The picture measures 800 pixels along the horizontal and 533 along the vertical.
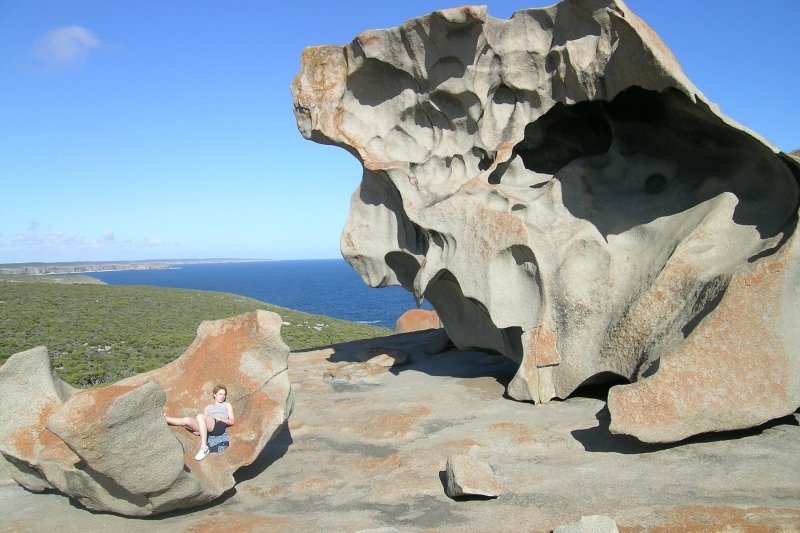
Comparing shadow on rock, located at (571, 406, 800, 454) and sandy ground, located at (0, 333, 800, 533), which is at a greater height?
shadow on rock, located at (571, 406, 800, 454)

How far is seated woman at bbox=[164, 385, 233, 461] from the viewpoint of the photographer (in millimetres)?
6312

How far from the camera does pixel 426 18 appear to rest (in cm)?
904

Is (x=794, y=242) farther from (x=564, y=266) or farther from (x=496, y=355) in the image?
(x=496, y=355)

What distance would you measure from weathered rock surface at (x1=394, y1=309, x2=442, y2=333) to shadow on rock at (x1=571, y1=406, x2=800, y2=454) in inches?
366

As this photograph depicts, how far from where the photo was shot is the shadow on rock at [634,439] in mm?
6113

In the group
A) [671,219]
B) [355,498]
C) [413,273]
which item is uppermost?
[671,219]

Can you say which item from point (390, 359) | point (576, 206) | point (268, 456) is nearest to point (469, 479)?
point (268, 456)

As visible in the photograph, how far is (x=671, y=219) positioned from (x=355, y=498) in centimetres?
476

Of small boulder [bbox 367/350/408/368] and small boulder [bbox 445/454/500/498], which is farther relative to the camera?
small boulder [bbox 367/350/408/368]

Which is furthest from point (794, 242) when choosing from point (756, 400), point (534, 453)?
point (534, 453)

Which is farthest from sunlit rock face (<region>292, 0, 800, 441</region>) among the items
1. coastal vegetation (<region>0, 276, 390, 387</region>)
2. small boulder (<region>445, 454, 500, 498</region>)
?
coastal vegetation (<region>0, 276, 390, 387</region>)

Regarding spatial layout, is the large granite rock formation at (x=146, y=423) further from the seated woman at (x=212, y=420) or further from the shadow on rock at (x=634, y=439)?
the shadow on rock at (x=634, y=439)

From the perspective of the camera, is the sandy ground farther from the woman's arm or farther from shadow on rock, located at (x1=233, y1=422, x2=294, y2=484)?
the woman's arm

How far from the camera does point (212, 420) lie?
6473mm
